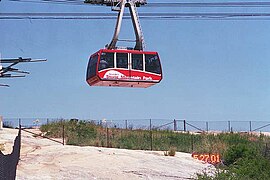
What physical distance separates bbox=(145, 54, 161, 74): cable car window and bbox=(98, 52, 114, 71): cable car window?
6.19ft

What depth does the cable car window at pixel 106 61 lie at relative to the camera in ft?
97.7

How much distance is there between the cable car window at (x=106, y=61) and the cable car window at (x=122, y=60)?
28 centimetres

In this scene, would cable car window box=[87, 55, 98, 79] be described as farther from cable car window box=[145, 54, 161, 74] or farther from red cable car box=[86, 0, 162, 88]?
cable car window box=[145, 54, 161, 74]

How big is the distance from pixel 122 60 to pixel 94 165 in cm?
590

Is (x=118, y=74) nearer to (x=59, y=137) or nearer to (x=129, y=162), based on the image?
(x=129, y=162)

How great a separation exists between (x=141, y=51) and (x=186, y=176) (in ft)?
22.4

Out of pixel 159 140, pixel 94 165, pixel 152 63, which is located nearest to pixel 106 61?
pixel 152 63

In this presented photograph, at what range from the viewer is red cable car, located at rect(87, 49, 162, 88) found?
29.7 m

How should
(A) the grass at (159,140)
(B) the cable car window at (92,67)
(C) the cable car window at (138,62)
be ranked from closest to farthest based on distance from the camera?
(B) the cable car window at (92,67) < (C) the cable car window at (138,62) < (A) the grass at (159,140)
